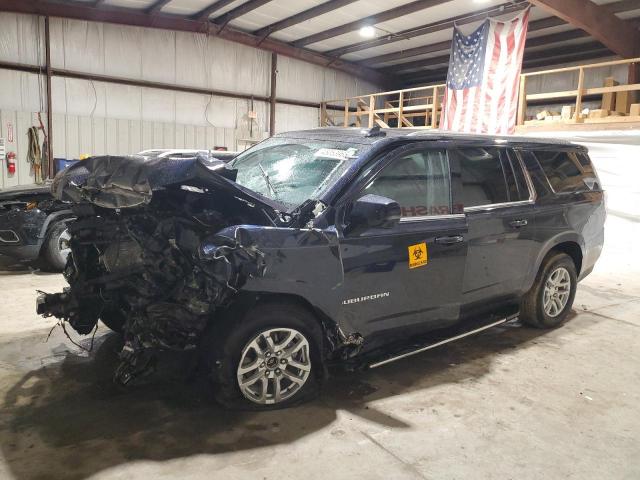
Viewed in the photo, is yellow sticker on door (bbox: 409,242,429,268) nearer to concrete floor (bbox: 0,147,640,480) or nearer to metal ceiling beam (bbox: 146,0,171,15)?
concrete floor (bbox: 0,147,640,480)


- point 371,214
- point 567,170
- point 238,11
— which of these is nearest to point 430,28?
point 238,11

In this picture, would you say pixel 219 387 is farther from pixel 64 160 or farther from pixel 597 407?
pixel 64 160

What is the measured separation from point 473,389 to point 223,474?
1737 mm

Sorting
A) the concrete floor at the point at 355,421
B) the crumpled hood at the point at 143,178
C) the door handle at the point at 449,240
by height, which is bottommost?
the concrete floor at the point at 355,421

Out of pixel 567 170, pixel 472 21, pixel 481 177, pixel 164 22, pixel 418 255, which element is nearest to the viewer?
pixel 418 255

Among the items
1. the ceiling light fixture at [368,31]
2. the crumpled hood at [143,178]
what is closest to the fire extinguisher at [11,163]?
the ceiling light fixture at [368,31]

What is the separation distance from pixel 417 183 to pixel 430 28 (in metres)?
11.1

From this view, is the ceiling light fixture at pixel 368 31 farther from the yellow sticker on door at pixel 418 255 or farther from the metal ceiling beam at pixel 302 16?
the yellow sticker on door at pixel 418 255

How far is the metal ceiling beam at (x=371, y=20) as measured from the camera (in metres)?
11.3

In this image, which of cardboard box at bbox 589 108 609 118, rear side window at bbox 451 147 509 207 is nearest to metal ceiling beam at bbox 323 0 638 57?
cardboard box at bbox 589 108 609 118

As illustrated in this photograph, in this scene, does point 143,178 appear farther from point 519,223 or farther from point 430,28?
point 430,28

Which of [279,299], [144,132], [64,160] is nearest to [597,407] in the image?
[279,299]

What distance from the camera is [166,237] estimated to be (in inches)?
107

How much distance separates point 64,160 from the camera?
36.8 ft
